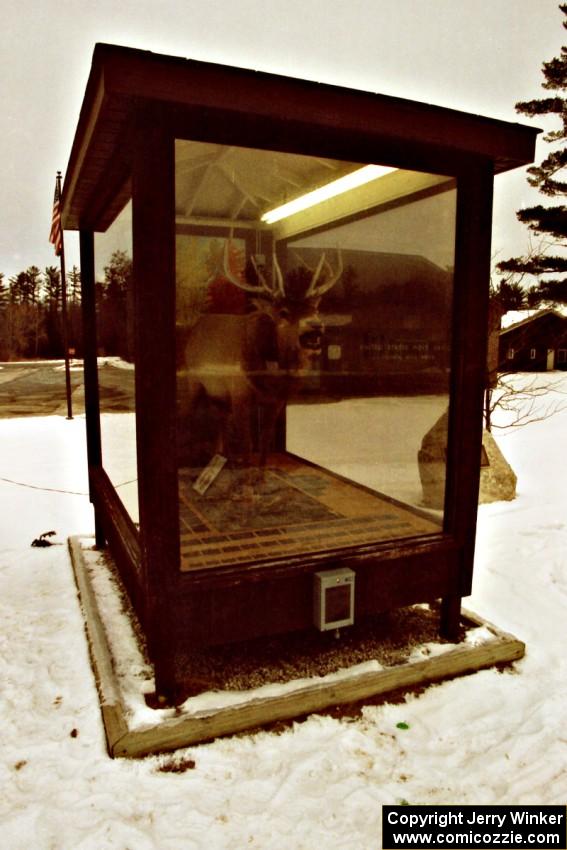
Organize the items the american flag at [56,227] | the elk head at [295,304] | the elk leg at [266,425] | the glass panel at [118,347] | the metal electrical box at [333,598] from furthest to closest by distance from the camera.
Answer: the american flag at [56,227], the elk leg at [266,425], the elk head at [295,304], the glass panel at [118,347], the metal electrical box at [333,598]

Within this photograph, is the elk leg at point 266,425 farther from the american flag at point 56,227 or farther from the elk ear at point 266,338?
the american flag at point 56,227

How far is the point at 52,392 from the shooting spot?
20953 millimetres

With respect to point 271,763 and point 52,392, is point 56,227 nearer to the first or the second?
point 52,392

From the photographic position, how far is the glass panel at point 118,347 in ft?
Result: 9.66

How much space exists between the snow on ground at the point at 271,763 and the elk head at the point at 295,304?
79.3 inches

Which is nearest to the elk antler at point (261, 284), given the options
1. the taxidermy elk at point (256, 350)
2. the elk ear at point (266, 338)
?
the taxidermy elk at point (256, 350)

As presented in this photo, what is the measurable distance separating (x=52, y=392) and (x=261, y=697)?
65.5 ft

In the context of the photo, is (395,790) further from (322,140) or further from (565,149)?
(565,149)

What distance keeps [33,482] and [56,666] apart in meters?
4.77

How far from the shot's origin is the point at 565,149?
731 inches

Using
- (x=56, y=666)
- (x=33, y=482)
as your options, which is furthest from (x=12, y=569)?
(x=33, y=482)

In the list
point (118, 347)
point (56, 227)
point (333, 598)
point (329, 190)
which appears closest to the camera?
point (333, 598)

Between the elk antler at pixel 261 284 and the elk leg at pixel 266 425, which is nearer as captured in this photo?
the elk antler at pixel 261 284

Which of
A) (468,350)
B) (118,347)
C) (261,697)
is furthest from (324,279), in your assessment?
(261,697)
